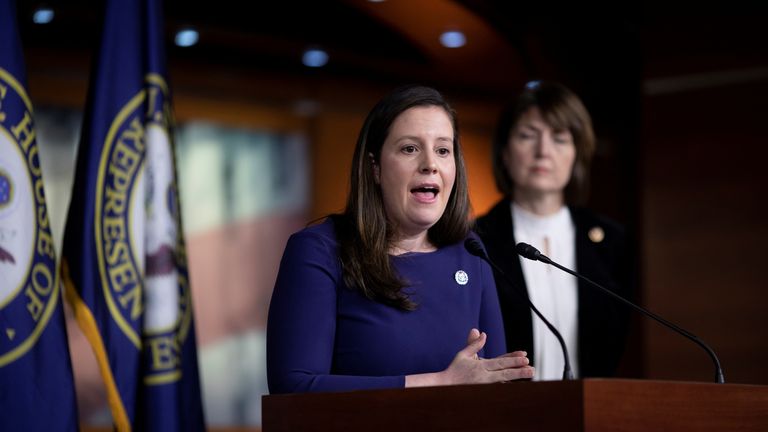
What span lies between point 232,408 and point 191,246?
1058mm

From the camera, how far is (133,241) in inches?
129

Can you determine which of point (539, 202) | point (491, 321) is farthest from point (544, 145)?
point (491, 321)

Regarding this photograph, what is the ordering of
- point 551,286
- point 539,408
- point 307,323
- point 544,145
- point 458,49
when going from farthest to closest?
point 458,49
point 544,145
point 551,286
point 307,323
point 539,408

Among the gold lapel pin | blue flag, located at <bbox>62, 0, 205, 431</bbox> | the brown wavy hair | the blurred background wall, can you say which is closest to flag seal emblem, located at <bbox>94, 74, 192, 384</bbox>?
blue flag, located at <bbox>62, 0, 205, 431</bbox>

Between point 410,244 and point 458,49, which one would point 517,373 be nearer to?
point 410,244

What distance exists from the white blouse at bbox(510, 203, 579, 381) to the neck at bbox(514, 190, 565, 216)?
0.06 feet

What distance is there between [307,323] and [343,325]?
0.11m

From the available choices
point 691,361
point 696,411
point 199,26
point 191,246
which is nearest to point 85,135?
point 696,411

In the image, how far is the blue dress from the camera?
2.32 meters

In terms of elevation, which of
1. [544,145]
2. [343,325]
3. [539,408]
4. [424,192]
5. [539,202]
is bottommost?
[539,408]

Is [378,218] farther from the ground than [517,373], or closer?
farther from the ground

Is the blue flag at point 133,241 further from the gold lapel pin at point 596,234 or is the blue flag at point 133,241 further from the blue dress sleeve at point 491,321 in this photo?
the gold lapel pin at point 596,234

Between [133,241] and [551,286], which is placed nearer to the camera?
[133,241]

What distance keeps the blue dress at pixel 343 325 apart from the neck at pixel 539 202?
1219 millimetres
